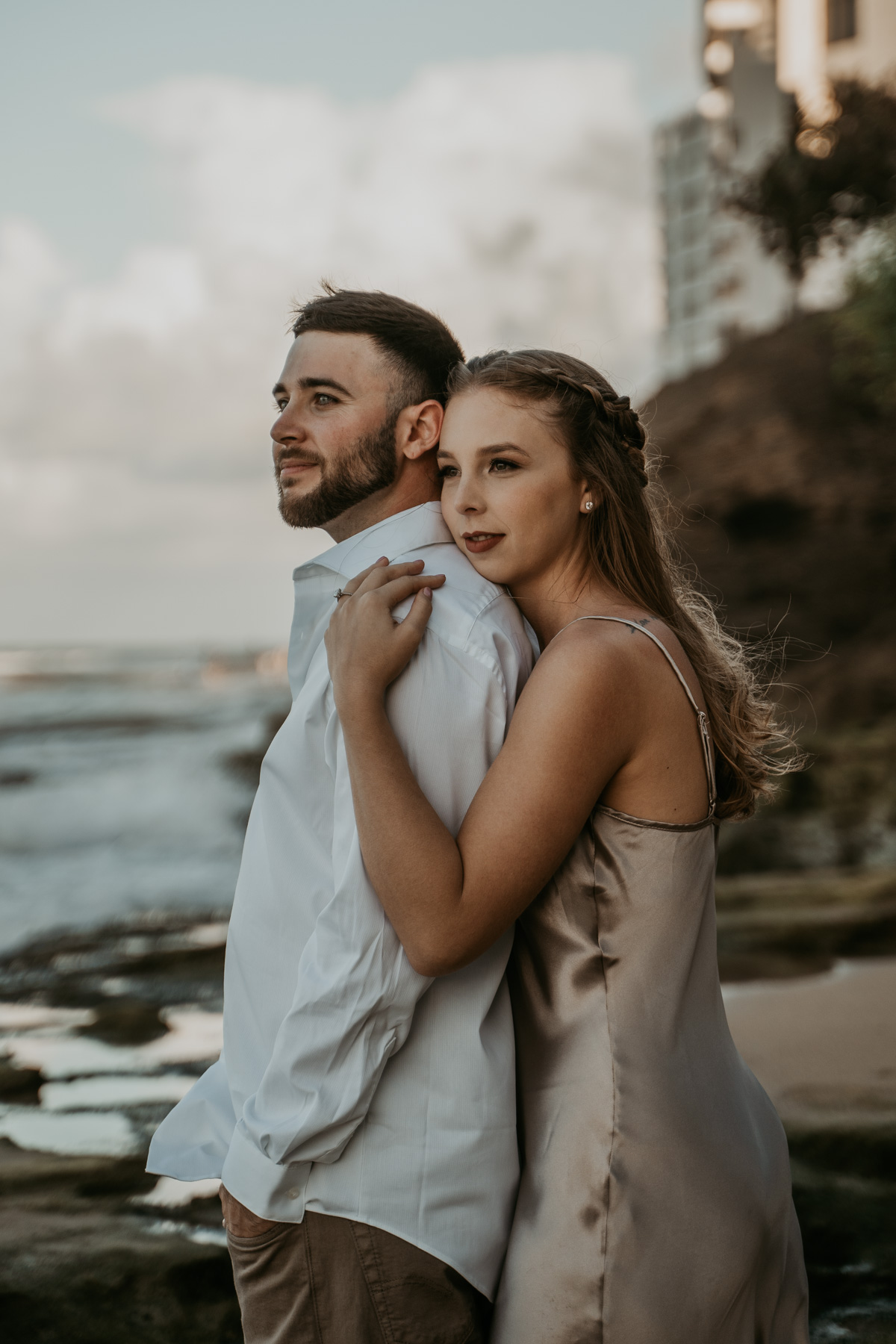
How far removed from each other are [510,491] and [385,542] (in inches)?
9.4

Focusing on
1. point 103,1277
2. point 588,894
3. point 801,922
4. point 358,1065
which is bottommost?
point 801,922

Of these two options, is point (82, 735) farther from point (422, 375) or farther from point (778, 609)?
point (422, 375)

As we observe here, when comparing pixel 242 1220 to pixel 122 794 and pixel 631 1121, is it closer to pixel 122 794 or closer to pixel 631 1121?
pixel 631 1121

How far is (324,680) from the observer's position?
1.87 meters

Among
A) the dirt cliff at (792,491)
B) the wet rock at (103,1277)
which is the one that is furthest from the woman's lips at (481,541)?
the dirt cliff at (792,491)

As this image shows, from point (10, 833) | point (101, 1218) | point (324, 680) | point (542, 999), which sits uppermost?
point (324, 680)

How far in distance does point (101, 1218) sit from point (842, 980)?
4.29 m

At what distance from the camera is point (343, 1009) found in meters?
1.68

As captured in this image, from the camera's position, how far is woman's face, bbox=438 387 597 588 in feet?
6.47

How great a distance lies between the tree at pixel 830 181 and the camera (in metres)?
16.2

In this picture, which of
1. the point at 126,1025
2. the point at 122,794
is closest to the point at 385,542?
the point at 126,1025

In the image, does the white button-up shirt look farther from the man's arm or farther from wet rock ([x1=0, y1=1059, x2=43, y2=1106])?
wet rock ([x1=0, y1=1059, x2=43, y2=1106])

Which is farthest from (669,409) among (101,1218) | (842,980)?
(101,1218)

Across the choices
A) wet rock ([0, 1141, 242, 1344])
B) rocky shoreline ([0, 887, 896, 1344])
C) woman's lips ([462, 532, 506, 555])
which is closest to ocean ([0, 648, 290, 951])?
rocky shoreline ([0, 887, 896, 1344])
